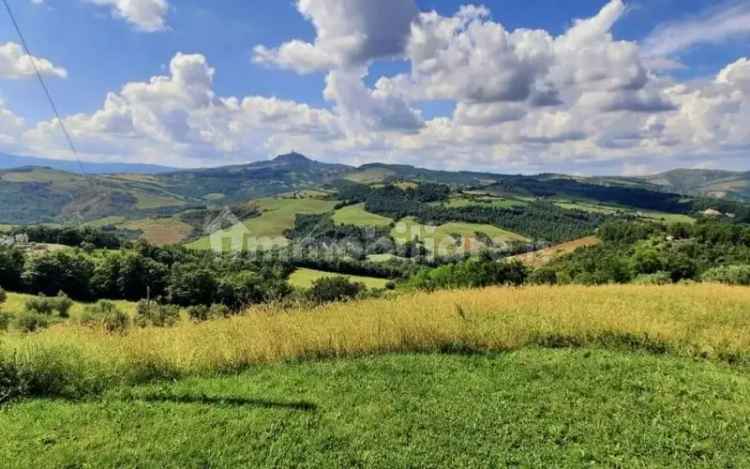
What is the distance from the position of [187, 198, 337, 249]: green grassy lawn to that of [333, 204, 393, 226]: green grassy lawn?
9.80m

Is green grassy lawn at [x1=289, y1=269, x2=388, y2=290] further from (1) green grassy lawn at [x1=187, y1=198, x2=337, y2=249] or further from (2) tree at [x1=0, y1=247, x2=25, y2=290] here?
(1) green grassy lawn at [x1=187, y1=198, x2=337, y2=249]

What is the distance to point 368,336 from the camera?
8148 millimetres

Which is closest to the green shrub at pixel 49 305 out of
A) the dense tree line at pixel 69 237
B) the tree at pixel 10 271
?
the tree at pixel 10 271

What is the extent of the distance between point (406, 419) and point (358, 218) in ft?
388

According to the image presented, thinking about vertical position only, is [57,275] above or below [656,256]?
below

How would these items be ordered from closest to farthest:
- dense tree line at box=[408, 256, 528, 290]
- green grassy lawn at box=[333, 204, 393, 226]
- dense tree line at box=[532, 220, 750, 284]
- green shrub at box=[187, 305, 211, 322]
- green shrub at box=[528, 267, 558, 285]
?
green shrub at box=[187, 305, 211, 322] < green shrub at box=[528, 267, 558, 285] < dense tree line at box=[532, 220, 750, 284] < dense tree line at box=[408, 256, 528, 290] < green grassy lawn at box=[333, 204, 393, 226]

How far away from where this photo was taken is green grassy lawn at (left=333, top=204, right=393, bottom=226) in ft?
387

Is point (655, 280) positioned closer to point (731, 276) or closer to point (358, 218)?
point (731, 276)

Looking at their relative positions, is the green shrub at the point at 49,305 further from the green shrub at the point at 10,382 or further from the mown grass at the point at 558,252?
the mown grass at the point at 558,252

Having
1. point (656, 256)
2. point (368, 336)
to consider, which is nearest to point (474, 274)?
point (656, 256)

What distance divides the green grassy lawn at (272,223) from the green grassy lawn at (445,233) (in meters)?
27.9

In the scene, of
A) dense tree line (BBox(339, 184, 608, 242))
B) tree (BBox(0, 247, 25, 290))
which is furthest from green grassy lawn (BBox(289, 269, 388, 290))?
dense tree line (BBox(339, 184, 608, 242))

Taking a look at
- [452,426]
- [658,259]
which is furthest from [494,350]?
[658,259]

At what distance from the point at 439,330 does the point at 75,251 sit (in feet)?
211
